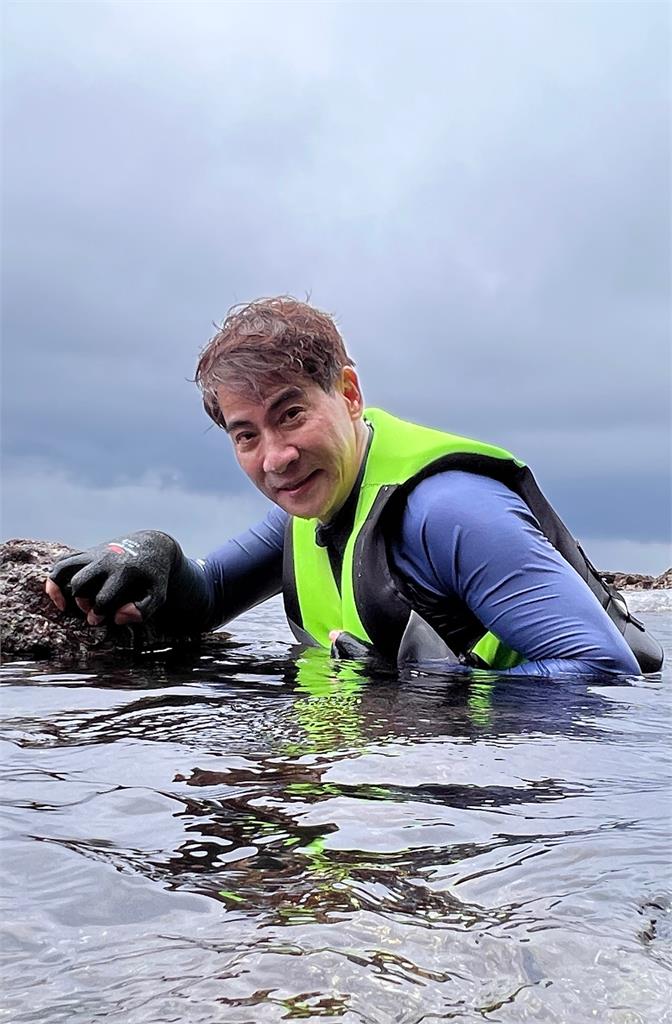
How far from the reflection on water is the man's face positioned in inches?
57.4

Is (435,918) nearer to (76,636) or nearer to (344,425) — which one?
(344,425)

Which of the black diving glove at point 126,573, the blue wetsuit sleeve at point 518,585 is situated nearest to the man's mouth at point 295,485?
the blue wetsuit sleeve at point 518,585

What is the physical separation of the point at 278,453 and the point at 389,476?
→ 492 mm

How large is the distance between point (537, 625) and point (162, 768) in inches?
77.7

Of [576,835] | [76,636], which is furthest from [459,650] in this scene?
[576,835]

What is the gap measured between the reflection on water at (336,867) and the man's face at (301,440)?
57.4 inches

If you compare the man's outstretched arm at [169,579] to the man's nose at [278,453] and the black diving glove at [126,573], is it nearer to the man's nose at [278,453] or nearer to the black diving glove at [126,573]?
the black diving glove at [126,573]

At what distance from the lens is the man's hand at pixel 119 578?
462 cm

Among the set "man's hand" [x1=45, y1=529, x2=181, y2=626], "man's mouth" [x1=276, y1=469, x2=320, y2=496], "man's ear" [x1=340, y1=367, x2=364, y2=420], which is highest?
"man's ear" [x1=340, y1=367, x2=364, y2=420]

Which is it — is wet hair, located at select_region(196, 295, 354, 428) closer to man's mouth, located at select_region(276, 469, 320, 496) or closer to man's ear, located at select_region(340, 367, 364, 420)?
man's ear, located at select_region(340, 367, 364, 420)

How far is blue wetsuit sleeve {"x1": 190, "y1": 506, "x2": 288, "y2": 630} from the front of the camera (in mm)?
5398

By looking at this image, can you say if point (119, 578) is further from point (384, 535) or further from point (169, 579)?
point (384, 535)

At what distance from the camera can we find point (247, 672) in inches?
159

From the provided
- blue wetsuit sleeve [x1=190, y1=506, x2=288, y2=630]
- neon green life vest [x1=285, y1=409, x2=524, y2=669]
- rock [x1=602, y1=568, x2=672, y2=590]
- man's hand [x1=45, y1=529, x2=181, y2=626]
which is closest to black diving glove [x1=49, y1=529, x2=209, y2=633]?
man's hand [x1=45, y1=529, x2=181, y2=626]
